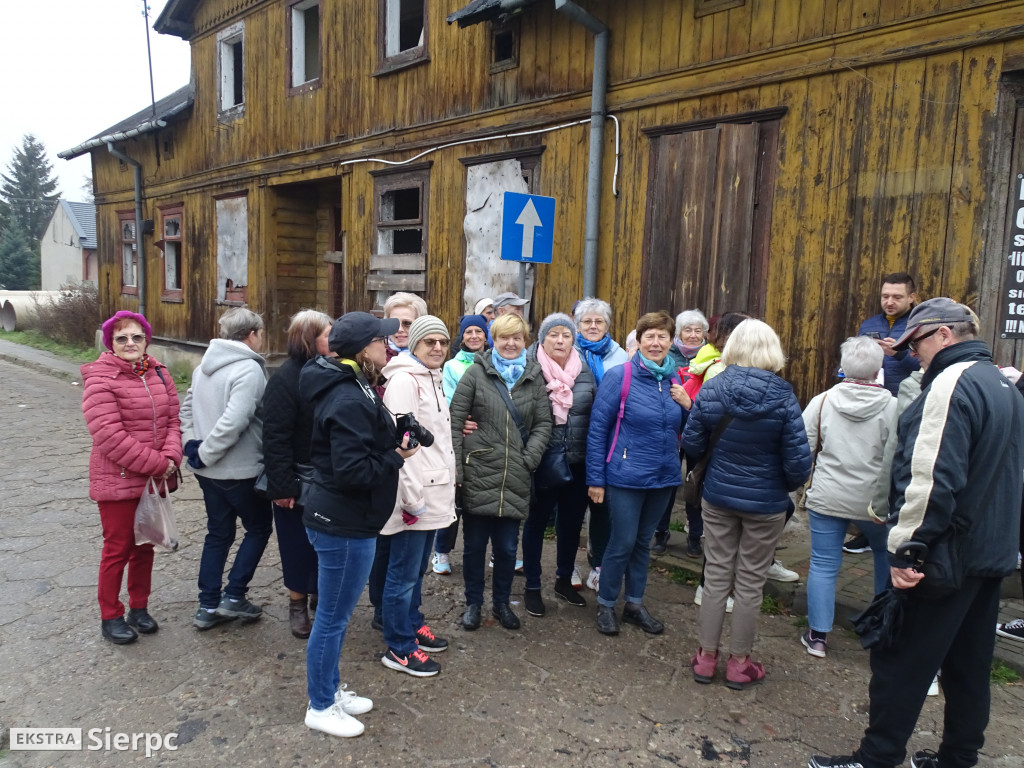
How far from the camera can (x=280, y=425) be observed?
3.77 meters

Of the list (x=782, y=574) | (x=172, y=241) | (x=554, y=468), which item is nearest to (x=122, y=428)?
(x=554, y=468)

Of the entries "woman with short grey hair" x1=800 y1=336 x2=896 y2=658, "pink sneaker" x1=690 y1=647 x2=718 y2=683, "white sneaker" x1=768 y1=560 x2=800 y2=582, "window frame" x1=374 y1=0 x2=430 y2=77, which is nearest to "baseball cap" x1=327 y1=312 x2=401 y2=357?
"pink sneaker" x1=690 y1=647 x2=718 y2=683

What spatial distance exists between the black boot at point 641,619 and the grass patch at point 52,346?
16467 mm

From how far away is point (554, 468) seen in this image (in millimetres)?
4367

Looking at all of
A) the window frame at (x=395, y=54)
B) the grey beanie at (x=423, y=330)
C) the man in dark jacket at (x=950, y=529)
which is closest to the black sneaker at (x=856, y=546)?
the man in dark jacket at (x=950, y=529)

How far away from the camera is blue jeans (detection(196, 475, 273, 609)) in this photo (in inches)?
161

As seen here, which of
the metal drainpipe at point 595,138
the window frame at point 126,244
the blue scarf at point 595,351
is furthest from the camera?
the window frame at point 126,244

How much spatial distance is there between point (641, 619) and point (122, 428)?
10.1 ft

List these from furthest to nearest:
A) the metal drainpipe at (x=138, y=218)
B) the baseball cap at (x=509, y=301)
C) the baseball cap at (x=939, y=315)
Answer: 1. the metal drainpipe at (x=138, y=218)
2. the baseball cap at (x=509, y=301)
3. the baseball cap at (x=939, y=315)

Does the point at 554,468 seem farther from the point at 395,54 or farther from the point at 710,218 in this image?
the point at 395,54

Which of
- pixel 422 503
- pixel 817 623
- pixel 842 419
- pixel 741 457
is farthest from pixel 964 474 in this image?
pixel 422 503

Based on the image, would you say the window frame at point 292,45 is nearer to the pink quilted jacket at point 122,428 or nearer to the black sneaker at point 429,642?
the pink quilted jacket at point 122,428

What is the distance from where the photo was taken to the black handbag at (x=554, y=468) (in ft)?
14.3

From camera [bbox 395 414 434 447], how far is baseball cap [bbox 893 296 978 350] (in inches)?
80.9
